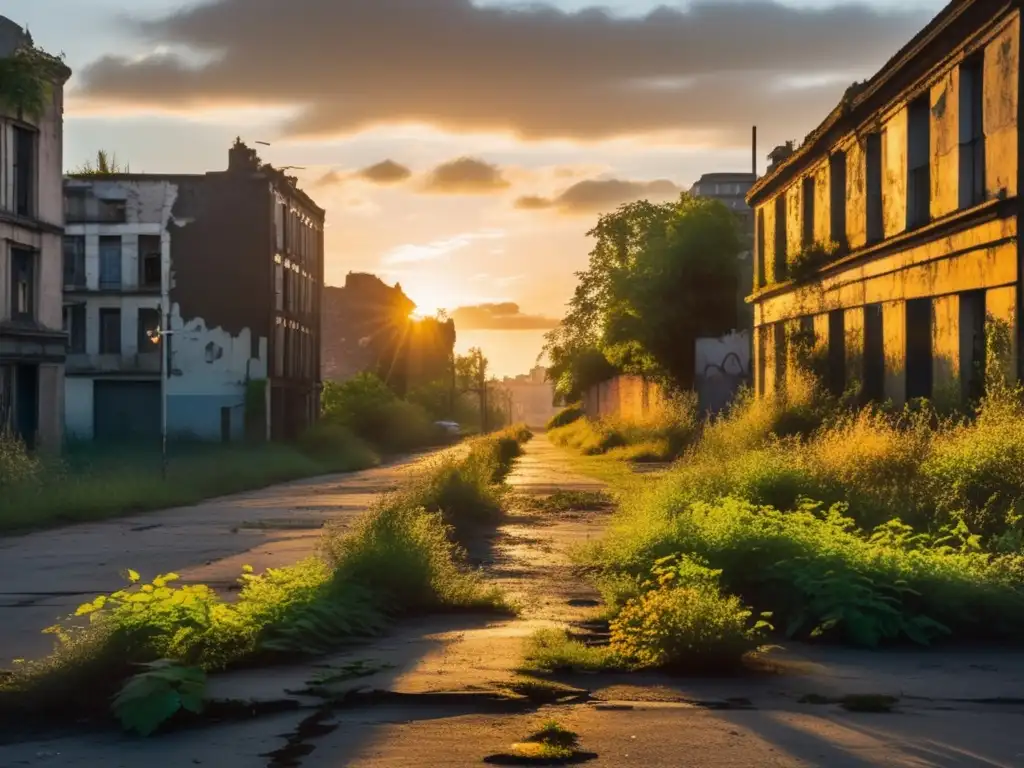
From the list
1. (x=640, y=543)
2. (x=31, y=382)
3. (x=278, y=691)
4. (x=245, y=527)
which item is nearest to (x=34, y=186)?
(x=31, y=382)

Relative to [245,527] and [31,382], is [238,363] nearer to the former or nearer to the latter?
[31,382]

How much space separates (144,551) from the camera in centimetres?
1567

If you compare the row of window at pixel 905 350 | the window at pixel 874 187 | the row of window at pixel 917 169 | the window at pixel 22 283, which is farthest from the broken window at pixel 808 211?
the window at pixel 22 283

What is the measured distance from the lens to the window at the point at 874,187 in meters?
24.8

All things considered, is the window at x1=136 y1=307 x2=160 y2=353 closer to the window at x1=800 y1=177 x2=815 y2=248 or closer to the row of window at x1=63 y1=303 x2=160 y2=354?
the row of window at x1=63 y1=303 x2=160 y2=354

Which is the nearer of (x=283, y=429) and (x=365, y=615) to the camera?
(x=365, y=615)

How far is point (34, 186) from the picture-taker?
109 feet

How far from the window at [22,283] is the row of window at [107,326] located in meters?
18.7

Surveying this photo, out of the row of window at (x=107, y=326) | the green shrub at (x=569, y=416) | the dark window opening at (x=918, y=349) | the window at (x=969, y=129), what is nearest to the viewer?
Answer: the window at (x=969, y=129)

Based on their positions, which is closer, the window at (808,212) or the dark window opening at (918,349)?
the dark window opening at (918,349)

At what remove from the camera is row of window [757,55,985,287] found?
Answer: 19.7 m

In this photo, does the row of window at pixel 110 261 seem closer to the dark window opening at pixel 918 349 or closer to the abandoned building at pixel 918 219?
the abandoned building at pixel 918 219

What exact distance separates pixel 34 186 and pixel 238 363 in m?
19.6

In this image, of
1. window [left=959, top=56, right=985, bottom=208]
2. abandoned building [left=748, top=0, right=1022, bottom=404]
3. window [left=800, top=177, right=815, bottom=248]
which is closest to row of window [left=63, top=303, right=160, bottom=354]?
abandoned building [left=748, top=0, right=1022, bottom=404]
